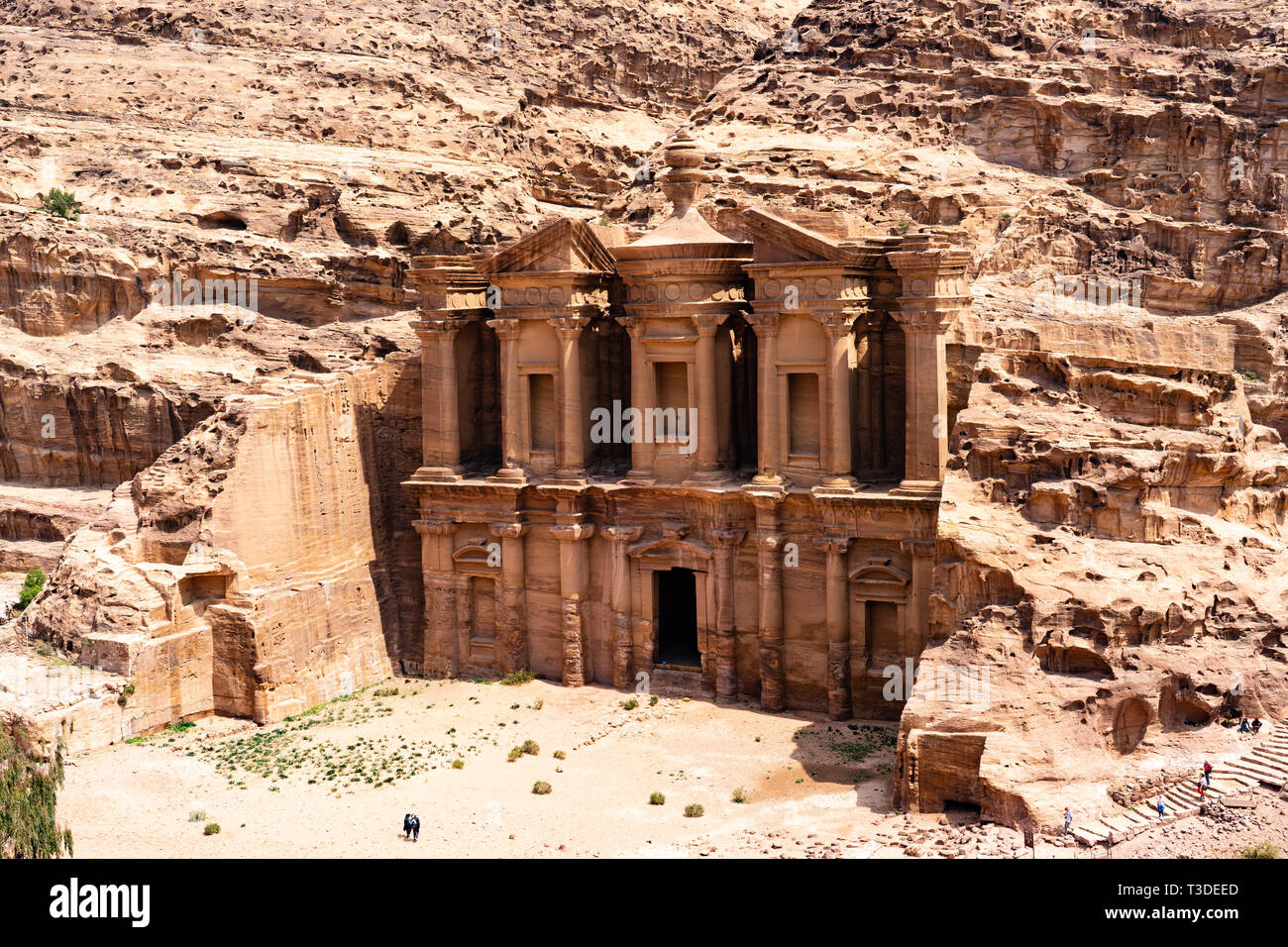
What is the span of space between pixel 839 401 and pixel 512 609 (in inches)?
421

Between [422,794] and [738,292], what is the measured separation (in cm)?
1507

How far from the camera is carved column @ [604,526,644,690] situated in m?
37.0

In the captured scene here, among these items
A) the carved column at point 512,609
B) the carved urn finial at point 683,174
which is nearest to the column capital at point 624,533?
the carved column at point 512,609

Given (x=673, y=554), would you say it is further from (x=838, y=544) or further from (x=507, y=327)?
(x=507, y=327)

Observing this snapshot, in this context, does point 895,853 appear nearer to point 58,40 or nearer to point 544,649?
point 544,649

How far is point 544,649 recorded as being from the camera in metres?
38.3

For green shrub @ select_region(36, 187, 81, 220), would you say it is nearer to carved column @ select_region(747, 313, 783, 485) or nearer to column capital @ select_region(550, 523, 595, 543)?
column capital @ select_region(550, 523, 595, 543)

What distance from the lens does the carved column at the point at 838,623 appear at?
34.1 metres

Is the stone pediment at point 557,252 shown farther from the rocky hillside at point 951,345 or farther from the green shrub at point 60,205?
the green shrub at point 60,205

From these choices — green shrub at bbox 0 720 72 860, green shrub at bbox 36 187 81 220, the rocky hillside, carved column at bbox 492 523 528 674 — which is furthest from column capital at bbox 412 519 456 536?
green shrub at bbox 0 720 72 860

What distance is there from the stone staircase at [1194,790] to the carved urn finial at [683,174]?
19.6 m

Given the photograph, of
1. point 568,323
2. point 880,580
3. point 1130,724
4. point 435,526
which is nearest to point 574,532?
point 435,526

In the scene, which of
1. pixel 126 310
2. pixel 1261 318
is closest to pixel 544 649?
pixel 126 310

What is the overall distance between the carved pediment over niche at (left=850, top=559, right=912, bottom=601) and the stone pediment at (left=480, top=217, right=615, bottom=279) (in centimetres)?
1068
